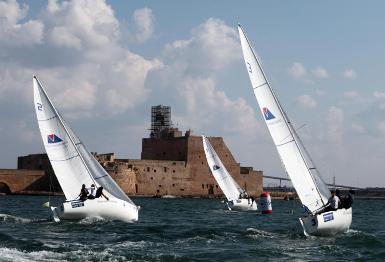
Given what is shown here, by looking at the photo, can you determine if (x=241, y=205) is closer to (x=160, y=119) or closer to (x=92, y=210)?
(x=92, y=210)

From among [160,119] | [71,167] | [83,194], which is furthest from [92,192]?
[160,119]

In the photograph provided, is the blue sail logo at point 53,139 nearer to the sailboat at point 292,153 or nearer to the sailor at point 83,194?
the sailor at point 83,194

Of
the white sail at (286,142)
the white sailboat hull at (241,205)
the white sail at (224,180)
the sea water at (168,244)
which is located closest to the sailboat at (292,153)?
the white sail at (286,142)

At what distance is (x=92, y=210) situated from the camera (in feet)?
71.8

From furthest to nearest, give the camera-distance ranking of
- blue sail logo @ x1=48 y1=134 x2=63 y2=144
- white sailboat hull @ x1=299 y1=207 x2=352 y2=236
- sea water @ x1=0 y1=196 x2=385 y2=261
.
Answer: blue sail logo @ x1=48 y1=134 x2=63 y2=144 → white sailboat hull @ x1=299 y1=207 x2=352 y2=236 → sea water @ x1=0 y1=196 x2=385 y2=261

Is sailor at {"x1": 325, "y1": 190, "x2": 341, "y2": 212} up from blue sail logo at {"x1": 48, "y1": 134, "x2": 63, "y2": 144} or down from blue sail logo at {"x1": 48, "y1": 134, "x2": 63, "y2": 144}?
down

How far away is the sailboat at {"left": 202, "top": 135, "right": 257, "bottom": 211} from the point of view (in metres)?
39.0

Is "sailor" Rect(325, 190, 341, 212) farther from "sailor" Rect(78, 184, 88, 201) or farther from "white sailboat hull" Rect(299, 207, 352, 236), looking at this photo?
"sailor" Rect(78, 184, 88, 201)

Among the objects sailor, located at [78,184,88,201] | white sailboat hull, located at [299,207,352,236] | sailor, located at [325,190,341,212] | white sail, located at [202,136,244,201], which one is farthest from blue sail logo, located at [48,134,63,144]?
white sail, located at [202,136,244,201]

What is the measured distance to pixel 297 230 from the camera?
1900 centimetres

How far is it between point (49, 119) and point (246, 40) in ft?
26.5

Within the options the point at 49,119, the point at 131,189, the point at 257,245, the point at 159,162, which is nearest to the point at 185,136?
the point at 159,162

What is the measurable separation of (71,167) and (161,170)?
5457cm

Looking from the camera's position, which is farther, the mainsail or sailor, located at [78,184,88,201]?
Result: the mainsail
